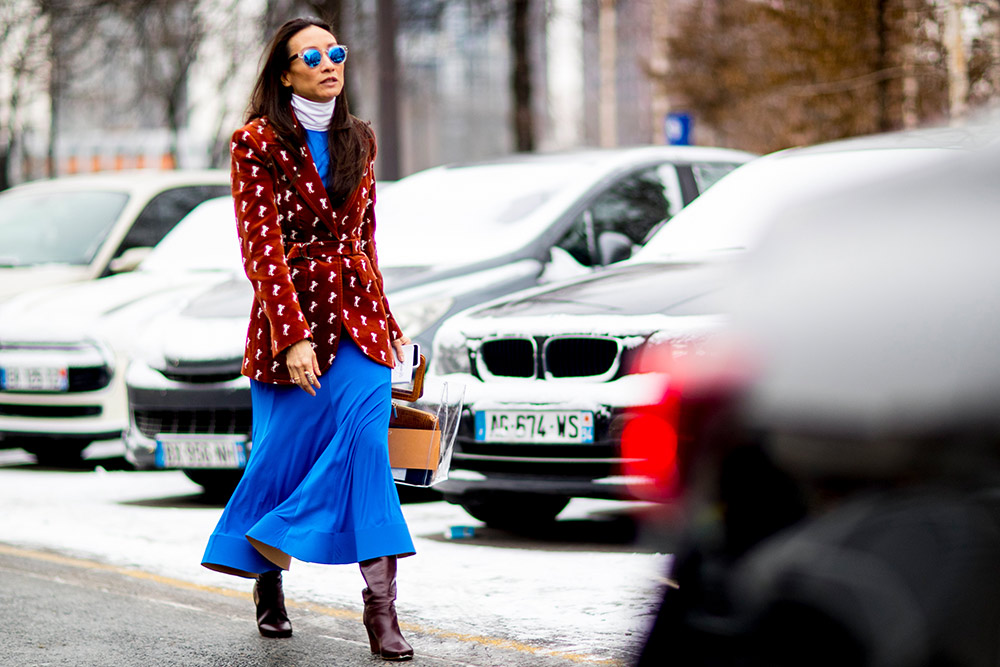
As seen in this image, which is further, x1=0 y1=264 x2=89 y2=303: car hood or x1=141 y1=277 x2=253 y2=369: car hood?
x1=0 y1=264 x2=89 y2=303: car hood

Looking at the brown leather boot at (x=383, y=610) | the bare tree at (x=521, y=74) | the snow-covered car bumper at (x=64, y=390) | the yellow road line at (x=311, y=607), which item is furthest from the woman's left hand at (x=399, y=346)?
the bare tree at (x=521, y=74)

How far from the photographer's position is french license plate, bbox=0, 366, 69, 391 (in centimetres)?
901

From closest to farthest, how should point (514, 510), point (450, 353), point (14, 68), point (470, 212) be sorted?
point (450, 353)
point (514, 510)
point (470, 212)
point (14, 68)

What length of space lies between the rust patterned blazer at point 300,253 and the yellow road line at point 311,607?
0.89 meters

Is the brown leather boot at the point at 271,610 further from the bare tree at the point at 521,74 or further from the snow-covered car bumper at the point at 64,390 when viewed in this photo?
the bare tree at the point at 521,74

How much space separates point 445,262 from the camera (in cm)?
780

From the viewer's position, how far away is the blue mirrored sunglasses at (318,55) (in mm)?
4574

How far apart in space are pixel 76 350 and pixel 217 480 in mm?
1488

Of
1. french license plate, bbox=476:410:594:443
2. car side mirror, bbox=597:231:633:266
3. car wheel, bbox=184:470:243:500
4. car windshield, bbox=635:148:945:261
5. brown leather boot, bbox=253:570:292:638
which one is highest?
car windshield, bbox=635:148:945:261

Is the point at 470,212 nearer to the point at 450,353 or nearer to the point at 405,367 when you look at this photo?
the point at 450,353

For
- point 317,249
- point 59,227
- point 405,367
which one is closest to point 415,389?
point 405,367

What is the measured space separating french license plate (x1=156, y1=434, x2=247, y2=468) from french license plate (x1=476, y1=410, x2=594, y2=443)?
1.62m

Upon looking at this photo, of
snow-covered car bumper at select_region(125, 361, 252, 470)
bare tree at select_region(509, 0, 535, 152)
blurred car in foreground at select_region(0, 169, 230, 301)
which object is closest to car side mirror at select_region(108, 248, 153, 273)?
blurred car in foreground at select_region(0, 169, 230, 301)

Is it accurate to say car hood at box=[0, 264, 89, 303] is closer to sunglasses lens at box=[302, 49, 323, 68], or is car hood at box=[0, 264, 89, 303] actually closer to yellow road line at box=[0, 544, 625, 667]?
yellow road line at box=[0, 544, 625, 667]
